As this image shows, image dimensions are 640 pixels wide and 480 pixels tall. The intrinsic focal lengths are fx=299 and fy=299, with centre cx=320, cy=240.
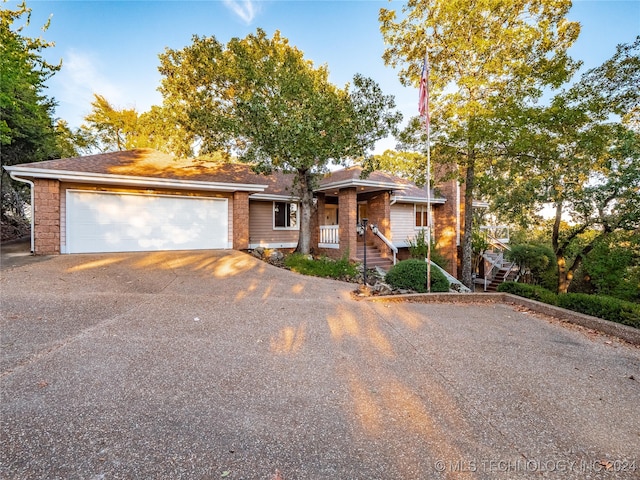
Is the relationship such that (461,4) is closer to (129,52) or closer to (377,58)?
(377,58)

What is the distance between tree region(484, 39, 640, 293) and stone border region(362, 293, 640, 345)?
3.30m

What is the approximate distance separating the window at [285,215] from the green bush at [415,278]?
6.70 metres

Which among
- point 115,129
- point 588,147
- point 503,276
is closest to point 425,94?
point 588,147

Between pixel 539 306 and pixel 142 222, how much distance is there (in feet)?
41.7

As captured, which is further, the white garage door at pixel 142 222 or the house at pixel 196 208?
the white garage door at pixel 142 222

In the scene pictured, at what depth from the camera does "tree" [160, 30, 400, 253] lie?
9984 millimetres

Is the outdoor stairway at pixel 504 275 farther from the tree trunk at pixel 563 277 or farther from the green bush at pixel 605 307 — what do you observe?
the green bush at pixel 605 307

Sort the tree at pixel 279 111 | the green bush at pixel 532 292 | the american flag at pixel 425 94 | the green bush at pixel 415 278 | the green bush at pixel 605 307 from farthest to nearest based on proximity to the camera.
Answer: the tree at pixel 279 111 < the green bush at pixel 415 278 < the american flag at pixel 425 94 < the green bush at pixel 532 292 < the green bush at pixel 605 307

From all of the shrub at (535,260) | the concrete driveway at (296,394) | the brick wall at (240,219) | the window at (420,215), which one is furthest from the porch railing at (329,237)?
the shrub at (535,260)

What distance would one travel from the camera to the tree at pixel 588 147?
25.3 ft

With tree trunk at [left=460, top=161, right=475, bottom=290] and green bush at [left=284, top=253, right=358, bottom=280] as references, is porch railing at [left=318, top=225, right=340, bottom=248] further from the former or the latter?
tree trunk at [left=460, top=161, right=475, bottom=290]

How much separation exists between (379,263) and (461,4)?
9.72 meters

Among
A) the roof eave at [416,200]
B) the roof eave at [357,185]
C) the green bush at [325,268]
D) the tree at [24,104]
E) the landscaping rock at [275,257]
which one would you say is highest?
the tree at [24,104]

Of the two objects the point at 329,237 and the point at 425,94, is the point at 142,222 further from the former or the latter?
the point at 425,94
